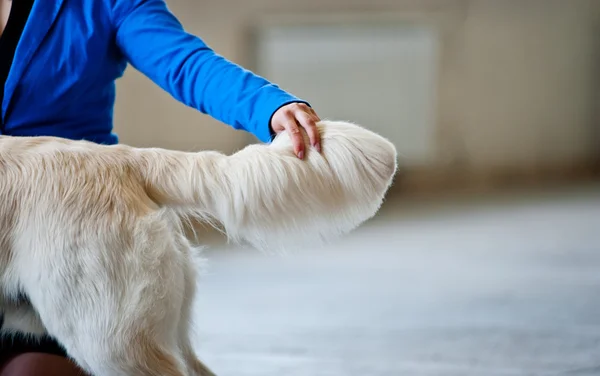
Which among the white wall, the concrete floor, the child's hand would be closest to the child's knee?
the child's hand

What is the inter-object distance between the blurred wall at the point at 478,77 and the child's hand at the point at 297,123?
21.2 feet

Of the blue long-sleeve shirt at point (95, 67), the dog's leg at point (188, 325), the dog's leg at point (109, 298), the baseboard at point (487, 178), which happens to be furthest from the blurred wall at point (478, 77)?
the dog's leg at point (109, 298)

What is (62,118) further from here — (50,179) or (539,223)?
(539,223)

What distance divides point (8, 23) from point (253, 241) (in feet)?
2.46

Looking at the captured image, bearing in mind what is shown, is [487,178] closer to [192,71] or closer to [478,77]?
[478,77]

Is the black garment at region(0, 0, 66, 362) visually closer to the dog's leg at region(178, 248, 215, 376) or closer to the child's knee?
the child's knee

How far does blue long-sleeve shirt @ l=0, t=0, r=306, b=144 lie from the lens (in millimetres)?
1629

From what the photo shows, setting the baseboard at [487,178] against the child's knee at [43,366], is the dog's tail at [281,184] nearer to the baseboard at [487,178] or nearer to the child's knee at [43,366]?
the child's knee at [43,366]

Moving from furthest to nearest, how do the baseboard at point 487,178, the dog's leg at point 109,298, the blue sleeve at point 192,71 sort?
1. the baseboard at point 487,178
2. the blue sleeve at point 192,71
3. the dog's leg at point 109,298

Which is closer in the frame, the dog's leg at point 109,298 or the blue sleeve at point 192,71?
the dog's leg at point 109,298

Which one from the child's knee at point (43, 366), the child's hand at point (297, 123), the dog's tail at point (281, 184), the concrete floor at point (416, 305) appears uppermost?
the child's hand at point (297, 123)

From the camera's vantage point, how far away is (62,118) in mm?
1762

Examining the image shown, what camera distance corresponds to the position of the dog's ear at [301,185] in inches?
56.0

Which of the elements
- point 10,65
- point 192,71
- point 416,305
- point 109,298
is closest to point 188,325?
point 109,298
